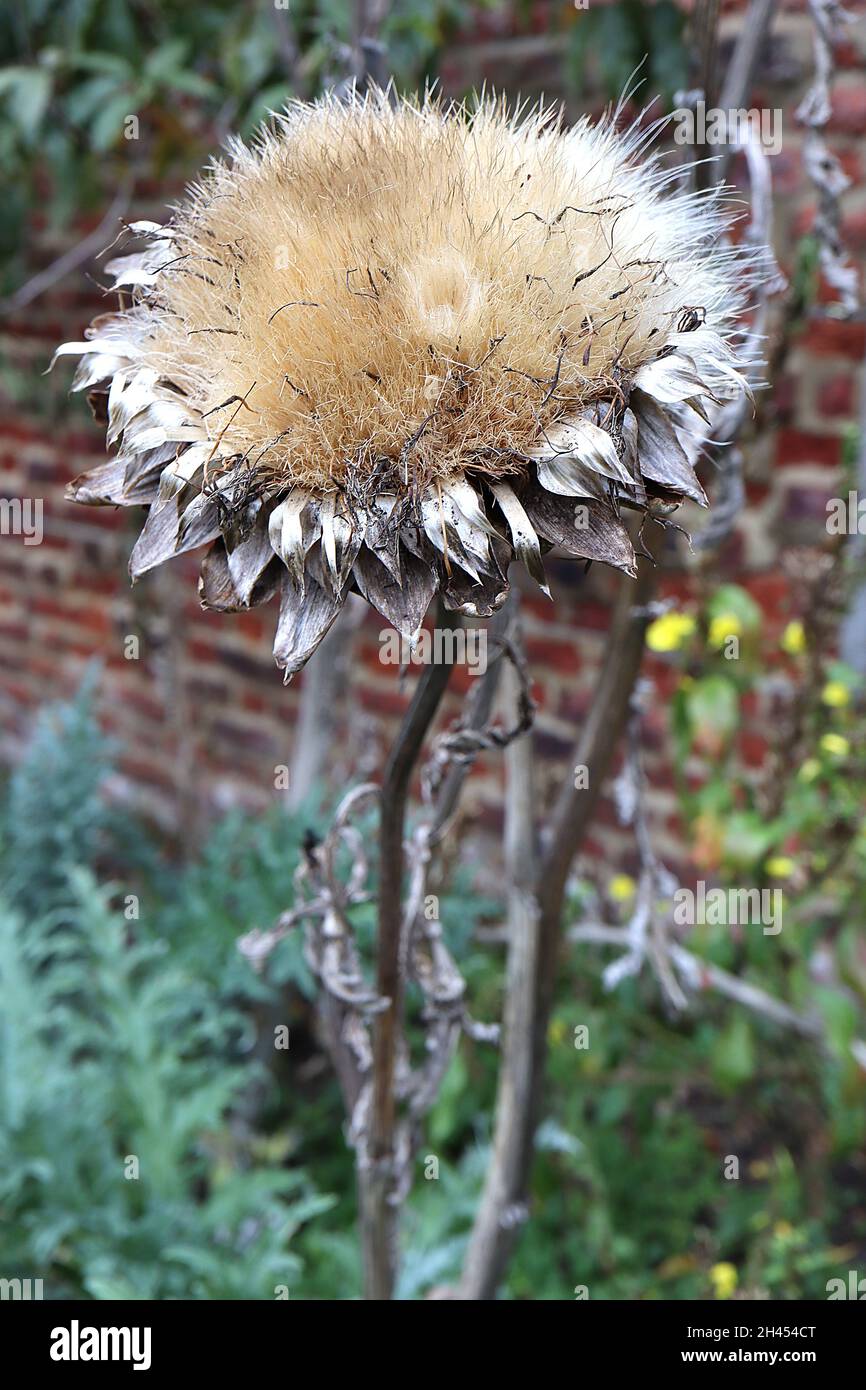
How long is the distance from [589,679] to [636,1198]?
0.74 meters

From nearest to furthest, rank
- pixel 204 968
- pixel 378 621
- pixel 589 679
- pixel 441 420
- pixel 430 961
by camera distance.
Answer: pixel 441 420
pixel 430 961
pixel 204 968
pixel 589 679
pixel 378 621

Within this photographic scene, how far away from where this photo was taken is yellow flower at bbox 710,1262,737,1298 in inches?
48.8

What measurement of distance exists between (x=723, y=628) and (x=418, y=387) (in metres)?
0.86

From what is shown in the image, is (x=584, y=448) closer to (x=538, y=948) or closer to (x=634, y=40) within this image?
(x=538, y=948)

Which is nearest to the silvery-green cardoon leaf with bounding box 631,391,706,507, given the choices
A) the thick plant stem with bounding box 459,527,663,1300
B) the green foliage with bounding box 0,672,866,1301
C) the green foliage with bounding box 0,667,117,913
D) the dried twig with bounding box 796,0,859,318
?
the thick plant stem with bounding box 459,527,663,1300

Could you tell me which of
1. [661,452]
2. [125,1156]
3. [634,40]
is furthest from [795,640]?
[125,1156]

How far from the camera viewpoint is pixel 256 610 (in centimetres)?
190

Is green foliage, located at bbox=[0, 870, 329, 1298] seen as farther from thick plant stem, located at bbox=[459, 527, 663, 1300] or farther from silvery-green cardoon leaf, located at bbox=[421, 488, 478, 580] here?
silvery-green cardoon leaf, located at bbox=[421, 488, 478, 580]

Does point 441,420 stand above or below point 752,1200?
above

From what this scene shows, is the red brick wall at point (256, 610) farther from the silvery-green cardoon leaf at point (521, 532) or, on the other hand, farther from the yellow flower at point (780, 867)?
the silvery-green cardoon leaf at point (521, 532)

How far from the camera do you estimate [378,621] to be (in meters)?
1.91

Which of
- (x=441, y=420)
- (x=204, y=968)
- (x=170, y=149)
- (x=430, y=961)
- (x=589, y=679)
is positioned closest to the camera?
(x=441, y=420)

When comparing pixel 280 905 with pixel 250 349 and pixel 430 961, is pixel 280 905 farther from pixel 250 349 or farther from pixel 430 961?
pixel 250 349

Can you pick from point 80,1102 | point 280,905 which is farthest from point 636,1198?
point 80,1102
